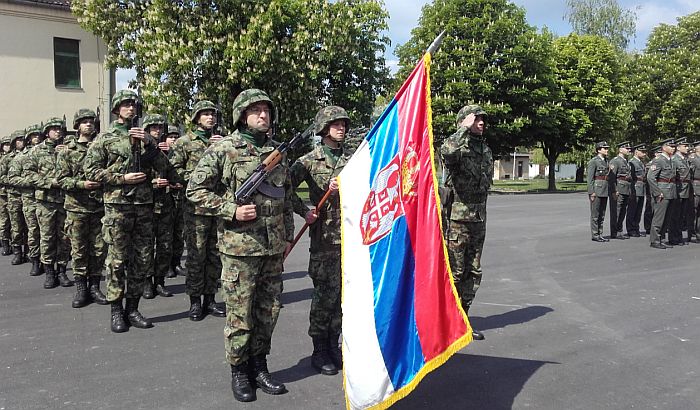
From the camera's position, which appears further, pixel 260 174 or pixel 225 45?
pixel 225 45

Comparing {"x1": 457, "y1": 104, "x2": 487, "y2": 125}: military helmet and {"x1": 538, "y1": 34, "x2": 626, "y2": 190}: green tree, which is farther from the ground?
{"x1": 538, "y1": 34, "x2": 626, "y2": 190}: green tree

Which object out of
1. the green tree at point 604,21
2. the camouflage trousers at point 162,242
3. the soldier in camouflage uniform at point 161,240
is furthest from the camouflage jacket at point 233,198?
the green tree at point 604,21

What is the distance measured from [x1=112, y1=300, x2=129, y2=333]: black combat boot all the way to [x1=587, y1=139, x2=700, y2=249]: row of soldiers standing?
32.4 ft

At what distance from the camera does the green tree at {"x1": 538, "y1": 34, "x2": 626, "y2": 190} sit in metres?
31.8

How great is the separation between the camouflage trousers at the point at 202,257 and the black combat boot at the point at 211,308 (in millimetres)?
94

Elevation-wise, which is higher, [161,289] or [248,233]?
[248,233]

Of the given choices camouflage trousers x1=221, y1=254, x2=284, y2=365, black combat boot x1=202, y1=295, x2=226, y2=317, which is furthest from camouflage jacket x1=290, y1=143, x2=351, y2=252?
black combat boot x1=202, y1=295, x2=226, y2=317

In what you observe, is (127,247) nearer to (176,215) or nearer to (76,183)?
(76,183)

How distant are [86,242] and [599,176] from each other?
10465 millimetres

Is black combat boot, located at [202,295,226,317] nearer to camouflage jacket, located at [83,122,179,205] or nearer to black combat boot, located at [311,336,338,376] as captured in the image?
camouflage jacket, located at [83,122,179,205]

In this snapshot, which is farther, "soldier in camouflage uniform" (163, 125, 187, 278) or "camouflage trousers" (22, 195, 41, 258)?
"camouflage trousers" (22, 195, 41, 258)

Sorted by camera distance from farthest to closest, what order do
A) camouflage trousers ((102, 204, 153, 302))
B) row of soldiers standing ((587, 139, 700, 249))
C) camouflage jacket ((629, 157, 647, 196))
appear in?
1. camouflage jacket ((629, 157, 647, 196))
2. row of soldiers standing ((587, 139, 700, 249))
3. camouflage trousers ((102, 204, 153, 302))

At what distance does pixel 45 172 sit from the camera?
8086 millimetres

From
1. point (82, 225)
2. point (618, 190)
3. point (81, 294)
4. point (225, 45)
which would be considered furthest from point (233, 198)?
point (225, 45)
